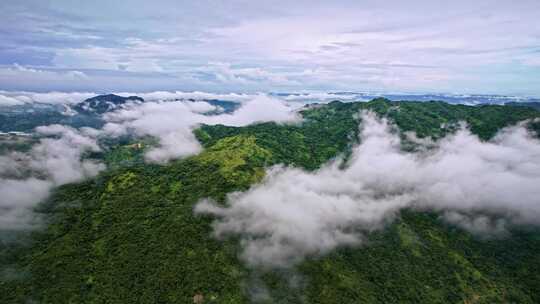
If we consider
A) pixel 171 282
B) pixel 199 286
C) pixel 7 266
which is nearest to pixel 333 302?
pixel 199 286

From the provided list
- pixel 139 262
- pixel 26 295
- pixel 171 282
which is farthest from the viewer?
pixel 139 262

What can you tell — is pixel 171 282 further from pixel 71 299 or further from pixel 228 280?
pixel 71 299

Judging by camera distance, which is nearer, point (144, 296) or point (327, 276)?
point (144, 296)

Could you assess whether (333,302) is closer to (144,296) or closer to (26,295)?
(144,296)

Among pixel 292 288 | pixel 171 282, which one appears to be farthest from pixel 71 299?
pixel 292 288

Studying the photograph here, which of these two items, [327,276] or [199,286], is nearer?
[199,286]

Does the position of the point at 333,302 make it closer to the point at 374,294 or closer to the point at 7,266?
the point at 374,294

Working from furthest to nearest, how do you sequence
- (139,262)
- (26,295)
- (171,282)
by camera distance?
(139,262) < (171,282) < (26,295)

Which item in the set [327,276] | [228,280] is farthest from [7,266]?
[327,276]
